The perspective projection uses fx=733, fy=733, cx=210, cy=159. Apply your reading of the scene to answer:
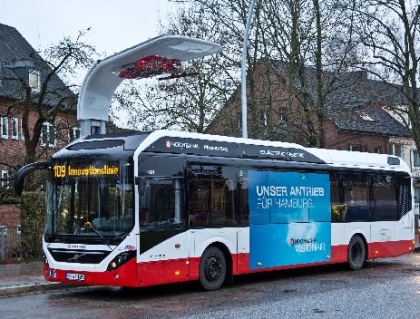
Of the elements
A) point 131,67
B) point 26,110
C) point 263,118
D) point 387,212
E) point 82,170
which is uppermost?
point 263,118

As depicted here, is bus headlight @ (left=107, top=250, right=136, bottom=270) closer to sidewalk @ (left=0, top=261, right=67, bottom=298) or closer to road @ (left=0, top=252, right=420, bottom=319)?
road @ (left=0, top=252, right=420, bottom=319)

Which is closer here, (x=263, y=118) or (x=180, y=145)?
(x=180, y=145)

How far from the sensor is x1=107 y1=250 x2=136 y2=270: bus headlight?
1273cm

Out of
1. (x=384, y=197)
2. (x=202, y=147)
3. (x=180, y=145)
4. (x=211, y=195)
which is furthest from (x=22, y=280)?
(x=384, y=197)

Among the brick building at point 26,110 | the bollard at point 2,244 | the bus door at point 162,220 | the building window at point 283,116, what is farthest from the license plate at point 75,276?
the building window at point 283,116

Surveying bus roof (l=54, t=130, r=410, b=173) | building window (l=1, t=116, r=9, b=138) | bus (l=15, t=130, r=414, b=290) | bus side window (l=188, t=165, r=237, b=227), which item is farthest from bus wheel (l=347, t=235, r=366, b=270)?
building window (l=1, t=116, r=9, b=138)

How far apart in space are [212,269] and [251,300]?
5.52 ft

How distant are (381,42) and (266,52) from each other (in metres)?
5.41

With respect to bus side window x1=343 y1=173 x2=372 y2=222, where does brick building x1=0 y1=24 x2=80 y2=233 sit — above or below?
above

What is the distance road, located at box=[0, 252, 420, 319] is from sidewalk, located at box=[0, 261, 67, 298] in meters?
0.30

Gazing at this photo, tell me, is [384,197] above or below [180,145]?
below

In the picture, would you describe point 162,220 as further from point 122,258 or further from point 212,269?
point 212,269

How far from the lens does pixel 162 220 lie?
13445 mm

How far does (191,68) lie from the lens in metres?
28.0
